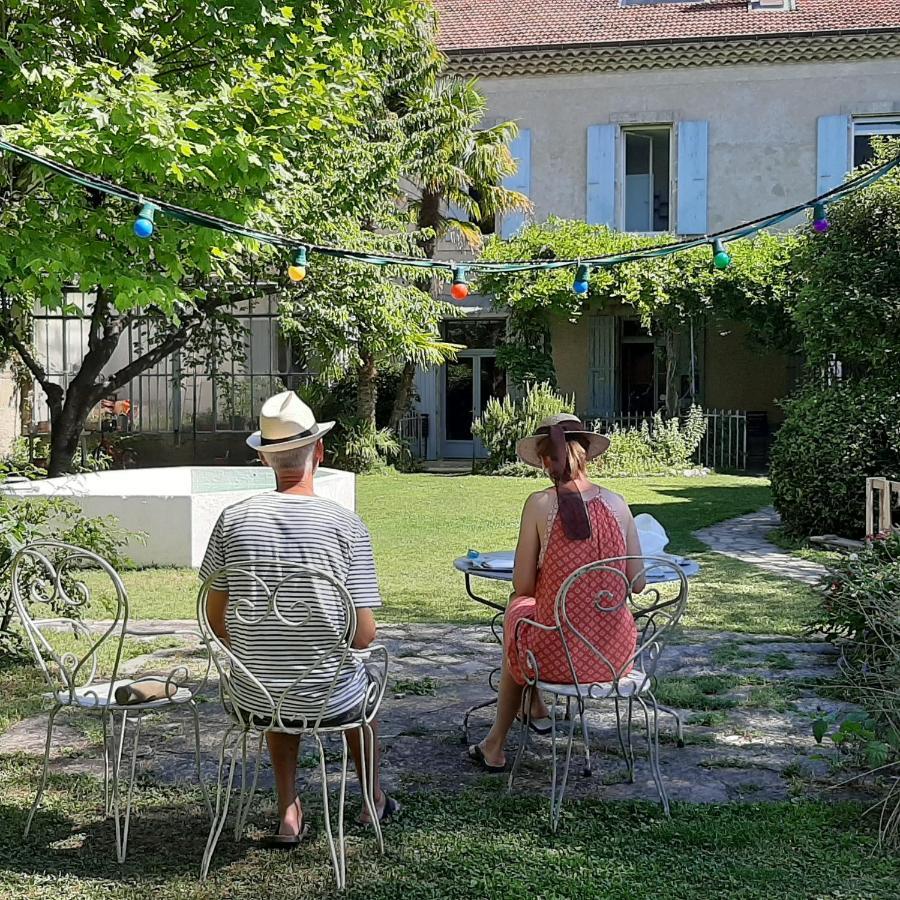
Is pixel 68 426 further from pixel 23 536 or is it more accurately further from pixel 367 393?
pixel 367 393

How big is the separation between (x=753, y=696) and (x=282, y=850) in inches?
108

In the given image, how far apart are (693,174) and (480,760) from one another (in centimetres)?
1682

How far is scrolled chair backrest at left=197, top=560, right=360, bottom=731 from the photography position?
340cm

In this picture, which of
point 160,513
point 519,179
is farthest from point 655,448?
point 160,513

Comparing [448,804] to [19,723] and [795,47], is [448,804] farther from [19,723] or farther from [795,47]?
[795,47]

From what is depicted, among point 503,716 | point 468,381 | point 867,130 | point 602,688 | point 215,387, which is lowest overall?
point 503,716

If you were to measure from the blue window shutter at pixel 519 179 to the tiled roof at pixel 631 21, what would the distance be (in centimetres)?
163

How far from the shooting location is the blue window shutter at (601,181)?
1989 cm

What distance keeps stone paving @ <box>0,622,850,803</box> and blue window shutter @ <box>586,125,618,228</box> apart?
47.1ft

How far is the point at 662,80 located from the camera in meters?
19.7

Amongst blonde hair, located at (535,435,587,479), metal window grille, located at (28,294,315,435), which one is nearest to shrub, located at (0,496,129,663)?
blonde hair, located at (535,435,587,479)

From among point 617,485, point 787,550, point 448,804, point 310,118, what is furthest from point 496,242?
point 448,804

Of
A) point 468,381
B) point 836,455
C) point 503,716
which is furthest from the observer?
point 468,381

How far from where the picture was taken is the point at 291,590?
3.46 m
